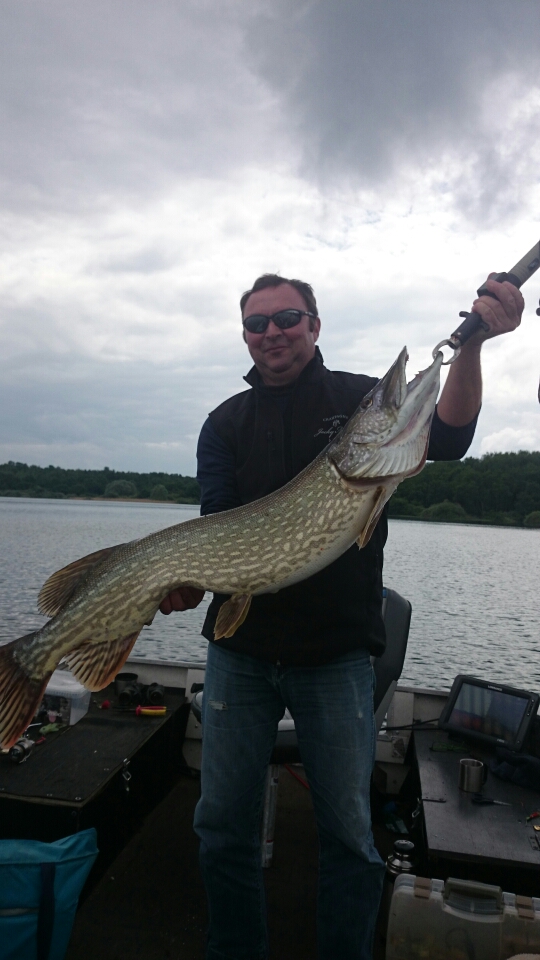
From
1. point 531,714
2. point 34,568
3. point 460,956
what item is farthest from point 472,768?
point 34,568

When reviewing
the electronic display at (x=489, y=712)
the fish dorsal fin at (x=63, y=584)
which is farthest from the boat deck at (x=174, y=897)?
the fish dorsal fin at (x=63, y=584)

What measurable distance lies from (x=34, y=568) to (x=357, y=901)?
16387 millimetres

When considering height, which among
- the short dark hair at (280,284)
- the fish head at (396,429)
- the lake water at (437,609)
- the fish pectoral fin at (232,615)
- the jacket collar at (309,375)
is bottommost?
the lake water at (437,609)

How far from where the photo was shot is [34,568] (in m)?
16.8

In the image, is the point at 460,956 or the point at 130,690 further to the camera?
the point at 130,690

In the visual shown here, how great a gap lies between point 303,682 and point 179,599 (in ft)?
1.67

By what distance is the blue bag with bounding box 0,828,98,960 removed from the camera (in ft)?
6.79

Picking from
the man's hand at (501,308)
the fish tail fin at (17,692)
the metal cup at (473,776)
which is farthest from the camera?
the metal cup at (473,776)

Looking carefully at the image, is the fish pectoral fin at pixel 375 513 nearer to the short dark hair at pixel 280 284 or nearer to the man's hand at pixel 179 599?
the man's hand at pixel 179 599

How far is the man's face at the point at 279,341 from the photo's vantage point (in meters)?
2.28

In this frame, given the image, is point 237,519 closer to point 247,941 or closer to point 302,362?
point 302,362

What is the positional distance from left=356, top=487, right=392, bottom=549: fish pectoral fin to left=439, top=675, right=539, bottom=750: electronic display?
2157mm

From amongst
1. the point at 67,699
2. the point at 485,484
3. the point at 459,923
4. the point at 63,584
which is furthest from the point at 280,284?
the point at 485,484

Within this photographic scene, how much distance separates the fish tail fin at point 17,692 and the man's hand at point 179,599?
0.43 m
